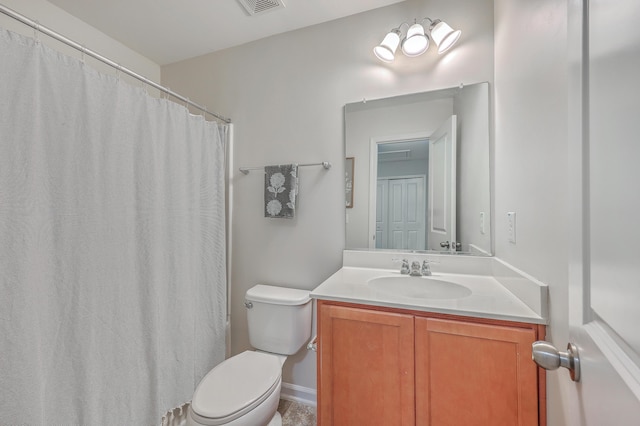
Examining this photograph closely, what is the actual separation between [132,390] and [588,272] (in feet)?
5.45

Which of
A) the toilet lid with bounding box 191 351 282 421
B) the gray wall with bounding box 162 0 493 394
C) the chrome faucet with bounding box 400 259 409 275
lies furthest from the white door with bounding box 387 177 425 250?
the toilet lid with bounding box 191 351 282 421

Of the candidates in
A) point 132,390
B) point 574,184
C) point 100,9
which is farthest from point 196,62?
point 574,184

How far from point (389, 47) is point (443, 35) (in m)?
0.28

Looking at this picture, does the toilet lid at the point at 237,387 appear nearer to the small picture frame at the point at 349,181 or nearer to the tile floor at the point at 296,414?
the tile floor at the point at 296,414

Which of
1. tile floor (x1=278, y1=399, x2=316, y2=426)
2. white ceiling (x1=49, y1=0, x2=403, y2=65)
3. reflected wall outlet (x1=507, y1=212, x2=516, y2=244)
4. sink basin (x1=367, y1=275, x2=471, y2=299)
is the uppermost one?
white ceiling (x1=49, y1=0, x2=403, y2=65)

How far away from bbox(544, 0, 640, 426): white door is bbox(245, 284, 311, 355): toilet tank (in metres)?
1.23

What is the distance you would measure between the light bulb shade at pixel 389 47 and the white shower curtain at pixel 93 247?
1.18 m

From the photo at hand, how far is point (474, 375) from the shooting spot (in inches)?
36.8

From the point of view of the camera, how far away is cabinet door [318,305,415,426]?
1018 mm

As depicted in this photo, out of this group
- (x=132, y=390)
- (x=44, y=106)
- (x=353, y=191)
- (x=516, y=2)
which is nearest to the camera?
(x=44, y=106)

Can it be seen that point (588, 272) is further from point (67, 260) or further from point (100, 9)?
point (100, 9)

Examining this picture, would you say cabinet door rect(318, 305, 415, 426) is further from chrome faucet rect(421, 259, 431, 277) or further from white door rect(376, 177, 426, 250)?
white door rect(376, 177, 426, 250)

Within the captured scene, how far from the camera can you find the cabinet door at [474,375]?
0.88m

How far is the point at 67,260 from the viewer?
99cm
